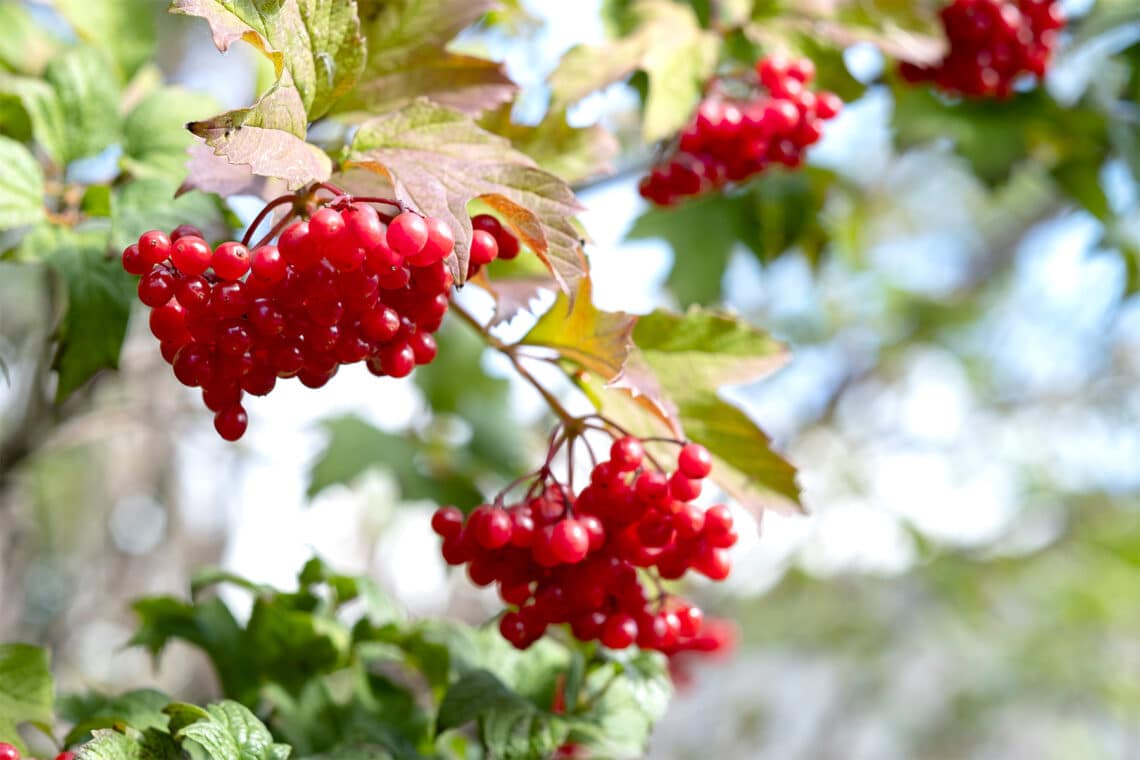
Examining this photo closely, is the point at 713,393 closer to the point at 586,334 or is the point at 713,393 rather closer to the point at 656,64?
the point at 586,334

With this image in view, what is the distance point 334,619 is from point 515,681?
9.7 inches

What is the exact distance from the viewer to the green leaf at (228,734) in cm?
77

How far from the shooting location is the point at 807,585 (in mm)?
4840

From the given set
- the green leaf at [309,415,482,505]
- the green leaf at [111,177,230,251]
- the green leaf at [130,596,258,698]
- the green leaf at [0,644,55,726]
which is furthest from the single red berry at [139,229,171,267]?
the green leaf at [309,415,482,505]

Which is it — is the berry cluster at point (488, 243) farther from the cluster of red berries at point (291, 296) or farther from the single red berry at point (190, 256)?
the single red berry at point (190, 256)

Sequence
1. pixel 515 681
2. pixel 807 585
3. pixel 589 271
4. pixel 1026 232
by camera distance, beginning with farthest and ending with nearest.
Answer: pixel 807 585 < pixel 1026 232 < pixel 515 681 < pixel 589 271

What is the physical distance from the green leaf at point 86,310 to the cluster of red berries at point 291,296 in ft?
0.61

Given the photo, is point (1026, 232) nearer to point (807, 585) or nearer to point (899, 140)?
point (807, 585)

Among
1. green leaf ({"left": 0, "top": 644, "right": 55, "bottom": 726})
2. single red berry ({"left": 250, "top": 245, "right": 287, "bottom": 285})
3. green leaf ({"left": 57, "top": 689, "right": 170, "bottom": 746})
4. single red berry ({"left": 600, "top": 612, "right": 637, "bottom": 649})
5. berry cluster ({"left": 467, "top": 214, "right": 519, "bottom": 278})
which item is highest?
single red berry ({"left": 250, "top": 245, "right": 287, "bottom": 285})

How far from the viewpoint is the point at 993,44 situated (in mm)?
1612

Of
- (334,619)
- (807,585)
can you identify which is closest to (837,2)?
(334,619)

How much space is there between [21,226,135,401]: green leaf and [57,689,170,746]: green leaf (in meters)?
0.33

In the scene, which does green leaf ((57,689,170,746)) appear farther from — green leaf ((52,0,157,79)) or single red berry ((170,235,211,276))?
green leaf ((52,0,157,79))

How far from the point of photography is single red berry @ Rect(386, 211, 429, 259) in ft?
2.35
